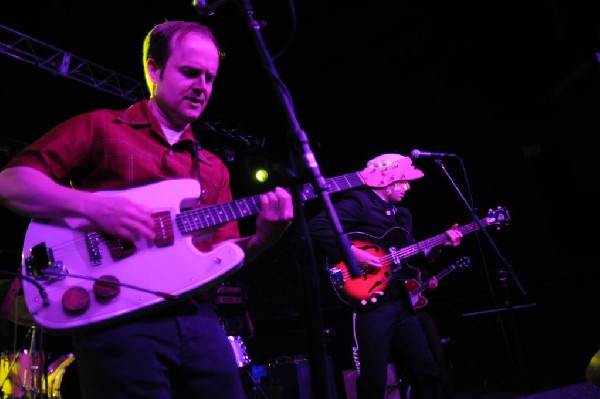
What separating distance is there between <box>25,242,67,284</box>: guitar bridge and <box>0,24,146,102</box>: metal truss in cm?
607

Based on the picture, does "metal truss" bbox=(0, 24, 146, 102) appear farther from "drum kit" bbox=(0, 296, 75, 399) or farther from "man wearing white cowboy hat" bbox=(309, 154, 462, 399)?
"man wearing white cowboy hat" bbox=(309, 154, 462, 399)

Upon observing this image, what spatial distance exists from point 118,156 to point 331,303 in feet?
25.3

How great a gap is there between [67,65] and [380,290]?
5.75 metres

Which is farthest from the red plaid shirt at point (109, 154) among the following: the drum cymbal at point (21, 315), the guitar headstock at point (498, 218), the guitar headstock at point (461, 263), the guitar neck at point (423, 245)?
the guitar headstock at point (461, 263)

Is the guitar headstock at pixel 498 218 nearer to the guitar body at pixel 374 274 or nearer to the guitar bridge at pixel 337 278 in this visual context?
the guitar body at pixel 374 274

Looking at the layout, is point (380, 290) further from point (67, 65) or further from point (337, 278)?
point (67, 65)

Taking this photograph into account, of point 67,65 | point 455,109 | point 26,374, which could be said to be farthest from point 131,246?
point 455,109

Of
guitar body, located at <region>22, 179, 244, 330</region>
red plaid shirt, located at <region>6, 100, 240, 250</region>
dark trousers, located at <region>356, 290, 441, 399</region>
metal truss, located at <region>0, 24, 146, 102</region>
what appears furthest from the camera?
metal truss, located at <region>0, 24, 146, 102</region>

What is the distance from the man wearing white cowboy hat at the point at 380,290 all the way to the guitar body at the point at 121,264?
181cm

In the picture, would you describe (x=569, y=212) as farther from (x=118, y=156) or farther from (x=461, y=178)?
(x=118, y=156)

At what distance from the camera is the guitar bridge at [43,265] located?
72.1 inches

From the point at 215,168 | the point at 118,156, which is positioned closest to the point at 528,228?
the point at 215,168

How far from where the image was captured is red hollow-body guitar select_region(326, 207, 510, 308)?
449cm

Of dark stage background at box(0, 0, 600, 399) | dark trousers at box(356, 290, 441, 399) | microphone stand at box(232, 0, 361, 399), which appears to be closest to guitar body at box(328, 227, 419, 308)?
dark trousers at box(356, 290, 441, 399)
